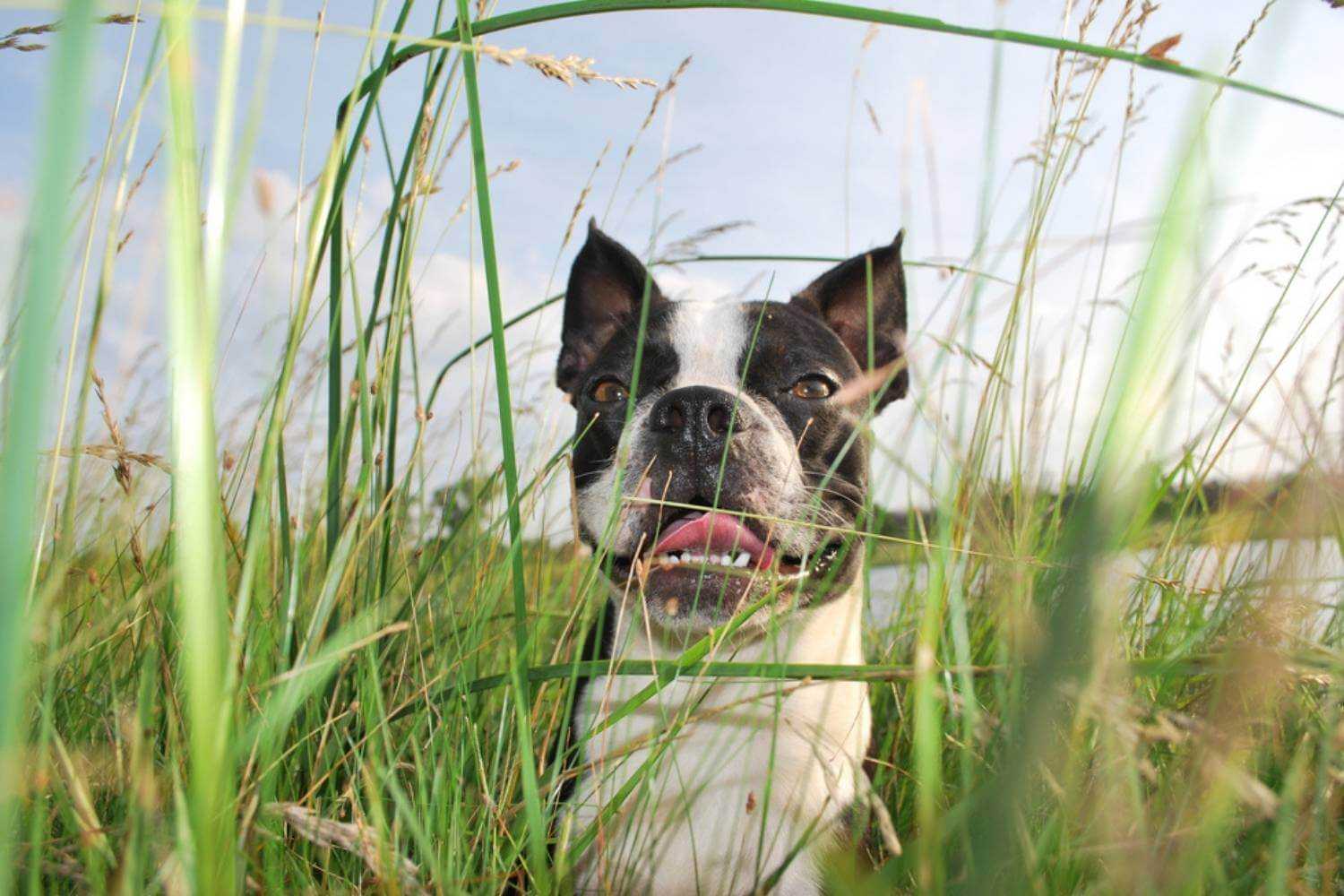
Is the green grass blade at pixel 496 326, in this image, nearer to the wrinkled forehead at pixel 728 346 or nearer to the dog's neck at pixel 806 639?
the dog's neck at pixel 806 639

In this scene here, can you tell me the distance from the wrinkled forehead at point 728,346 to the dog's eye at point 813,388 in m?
0.03

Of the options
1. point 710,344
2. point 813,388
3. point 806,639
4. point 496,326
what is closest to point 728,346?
point 710,344

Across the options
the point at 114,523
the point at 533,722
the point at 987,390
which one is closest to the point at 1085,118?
the point at 987,390

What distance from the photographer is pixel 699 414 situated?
7.02ft

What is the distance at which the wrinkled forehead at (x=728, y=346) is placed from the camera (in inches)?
98.6

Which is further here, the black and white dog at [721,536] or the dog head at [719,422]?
the dog head at [719,422]

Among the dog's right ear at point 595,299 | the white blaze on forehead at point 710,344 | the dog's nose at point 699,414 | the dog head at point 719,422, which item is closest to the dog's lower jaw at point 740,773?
the dog head at point 719,422

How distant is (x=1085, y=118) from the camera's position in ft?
6.37

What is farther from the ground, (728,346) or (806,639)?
(728,346)

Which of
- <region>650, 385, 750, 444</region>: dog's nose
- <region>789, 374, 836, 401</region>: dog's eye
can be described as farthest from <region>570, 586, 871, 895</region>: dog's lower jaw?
<region>789, 374, 836, 401</region>: dog's eye

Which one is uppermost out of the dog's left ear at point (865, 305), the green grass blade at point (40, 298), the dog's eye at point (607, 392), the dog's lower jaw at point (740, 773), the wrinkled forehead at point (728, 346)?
the dog's left ear at point (865, 305)

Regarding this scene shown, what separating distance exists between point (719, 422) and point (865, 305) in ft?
3.26

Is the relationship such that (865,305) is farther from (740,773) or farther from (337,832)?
(337,832)

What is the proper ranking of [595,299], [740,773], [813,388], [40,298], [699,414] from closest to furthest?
[40,298], [740,773], [699,414], [813,388], [595,299]
